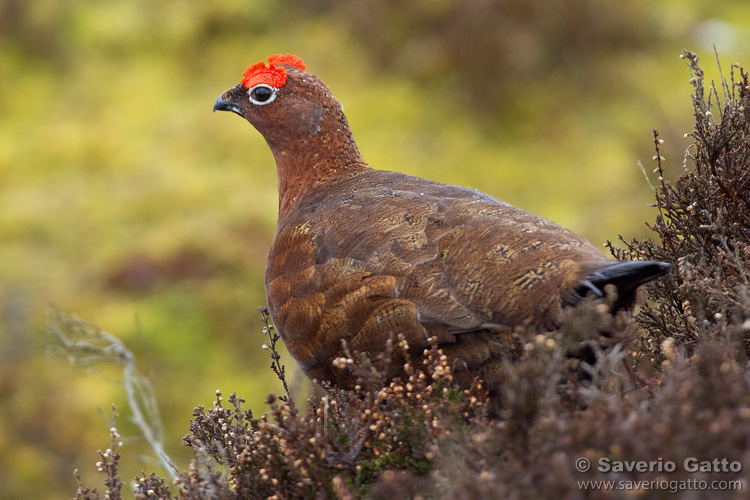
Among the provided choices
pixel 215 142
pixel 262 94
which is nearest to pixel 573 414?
pixel 262 94

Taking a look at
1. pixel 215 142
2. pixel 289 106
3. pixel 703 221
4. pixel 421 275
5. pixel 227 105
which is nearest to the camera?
pixel 421 275

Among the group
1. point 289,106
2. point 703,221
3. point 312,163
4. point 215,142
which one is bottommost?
point 703,221

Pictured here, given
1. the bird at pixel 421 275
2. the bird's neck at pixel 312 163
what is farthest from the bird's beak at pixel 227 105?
the bird at pixel 421 275

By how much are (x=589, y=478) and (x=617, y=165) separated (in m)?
8.55

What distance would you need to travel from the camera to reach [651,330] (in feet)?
10.0

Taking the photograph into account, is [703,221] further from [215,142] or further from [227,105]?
[215,142]

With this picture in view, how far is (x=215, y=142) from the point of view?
10.2 meters

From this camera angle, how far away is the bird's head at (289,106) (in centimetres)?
402

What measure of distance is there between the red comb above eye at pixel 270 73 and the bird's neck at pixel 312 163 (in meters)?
0.34

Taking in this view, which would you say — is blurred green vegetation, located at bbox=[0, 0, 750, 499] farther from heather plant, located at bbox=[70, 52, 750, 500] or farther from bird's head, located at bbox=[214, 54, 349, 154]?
heather plant, located at bbox=[70, 52, 750, 500]

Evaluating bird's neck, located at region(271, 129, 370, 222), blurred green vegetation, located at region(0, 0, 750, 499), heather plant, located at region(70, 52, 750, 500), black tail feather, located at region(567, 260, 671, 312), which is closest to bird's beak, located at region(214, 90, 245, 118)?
bird's neck, located at region(271, 129, 370, 222)

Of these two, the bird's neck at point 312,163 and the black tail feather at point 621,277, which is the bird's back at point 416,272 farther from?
the bird's neck at point 312,163

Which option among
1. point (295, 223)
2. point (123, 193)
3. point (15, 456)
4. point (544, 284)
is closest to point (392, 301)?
point (544, 284)

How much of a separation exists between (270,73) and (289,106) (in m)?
0.22
